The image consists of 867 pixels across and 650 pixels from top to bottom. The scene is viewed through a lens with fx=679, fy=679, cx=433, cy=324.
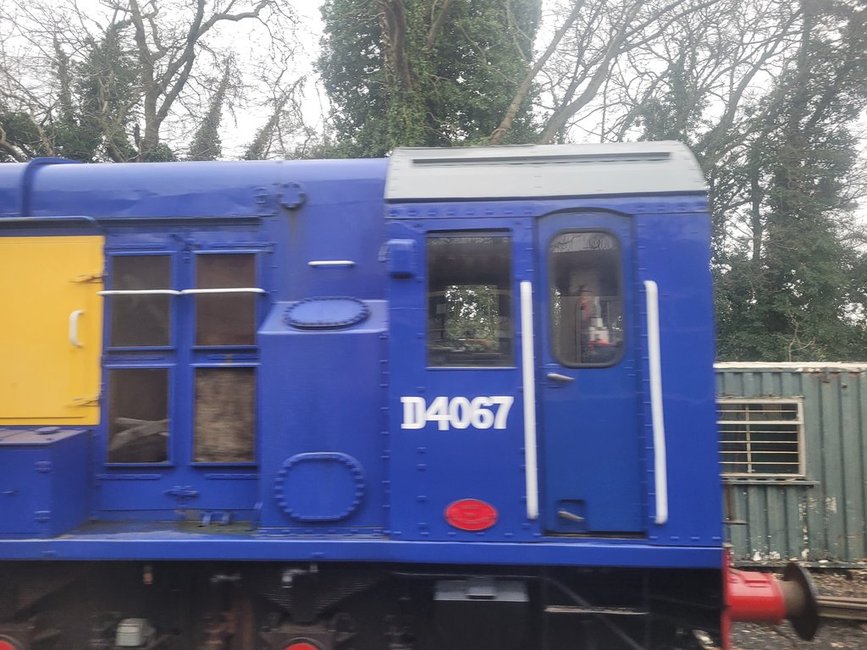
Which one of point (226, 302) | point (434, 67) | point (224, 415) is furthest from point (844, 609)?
point (434, 67)

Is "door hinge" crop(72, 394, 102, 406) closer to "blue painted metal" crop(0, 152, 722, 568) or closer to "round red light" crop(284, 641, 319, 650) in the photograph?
"blue painted metal" crop(0, 152, 722, 568)

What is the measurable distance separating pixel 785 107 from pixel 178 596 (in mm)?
19464

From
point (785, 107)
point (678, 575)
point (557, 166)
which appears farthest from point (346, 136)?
point (678, 575)

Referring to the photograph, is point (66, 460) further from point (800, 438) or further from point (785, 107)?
point (785, 107)

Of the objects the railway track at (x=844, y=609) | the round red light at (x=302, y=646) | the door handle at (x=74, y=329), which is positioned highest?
the door handle at (x=74, y=329)

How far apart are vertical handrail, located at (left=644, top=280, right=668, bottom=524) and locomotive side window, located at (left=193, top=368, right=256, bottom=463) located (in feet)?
7.73

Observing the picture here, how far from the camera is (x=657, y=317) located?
3555mm

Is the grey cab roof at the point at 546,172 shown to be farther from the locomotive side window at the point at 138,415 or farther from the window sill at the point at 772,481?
the window sill at the point at 772,481

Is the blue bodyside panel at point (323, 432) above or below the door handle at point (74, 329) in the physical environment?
below

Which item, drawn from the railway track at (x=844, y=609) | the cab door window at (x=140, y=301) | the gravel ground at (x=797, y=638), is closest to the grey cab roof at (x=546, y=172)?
the cab door window at (x=140, y=301)

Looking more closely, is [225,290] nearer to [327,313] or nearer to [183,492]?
[327,313]

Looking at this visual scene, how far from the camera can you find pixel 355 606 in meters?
3.95

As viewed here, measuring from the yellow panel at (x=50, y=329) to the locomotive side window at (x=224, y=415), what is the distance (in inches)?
26.2

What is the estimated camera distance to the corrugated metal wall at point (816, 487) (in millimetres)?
8164
